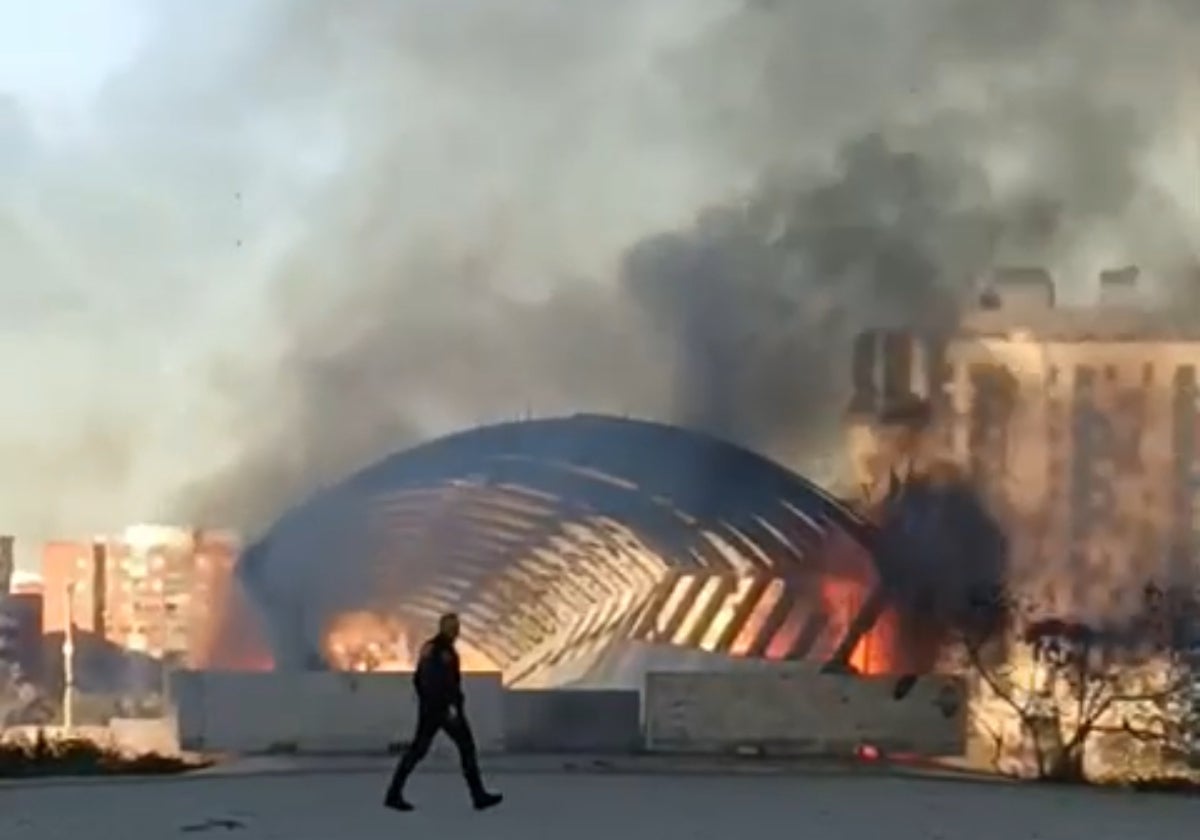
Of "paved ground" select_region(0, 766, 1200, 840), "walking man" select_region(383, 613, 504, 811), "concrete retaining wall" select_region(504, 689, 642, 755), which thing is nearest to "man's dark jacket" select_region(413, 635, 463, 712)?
"walking man" select_region(383, 613, 504, 811)

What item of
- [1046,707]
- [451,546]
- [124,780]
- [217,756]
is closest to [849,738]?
[1046,707]

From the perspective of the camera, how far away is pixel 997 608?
3434 centimetres

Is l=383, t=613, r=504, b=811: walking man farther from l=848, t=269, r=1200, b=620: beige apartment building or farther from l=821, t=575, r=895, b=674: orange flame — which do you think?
l=848, t=269, r=1200, b=620: beige apartment building

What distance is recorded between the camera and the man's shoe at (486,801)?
16.1 metres

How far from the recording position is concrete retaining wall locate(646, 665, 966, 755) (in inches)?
1034

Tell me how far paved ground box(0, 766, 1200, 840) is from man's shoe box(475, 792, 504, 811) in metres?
0.10

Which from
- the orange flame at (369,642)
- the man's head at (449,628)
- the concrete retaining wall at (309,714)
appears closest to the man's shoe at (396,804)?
the man's head at (449,628)

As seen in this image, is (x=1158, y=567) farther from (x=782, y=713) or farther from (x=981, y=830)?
(x=981, y=830)

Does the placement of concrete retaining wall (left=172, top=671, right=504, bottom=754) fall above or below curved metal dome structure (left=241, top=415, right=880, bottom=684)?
below

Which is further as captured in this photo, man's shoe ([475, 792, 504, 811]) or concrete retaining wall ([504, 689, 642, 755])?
concrete retaining wall ([504, 689, 642, 755])

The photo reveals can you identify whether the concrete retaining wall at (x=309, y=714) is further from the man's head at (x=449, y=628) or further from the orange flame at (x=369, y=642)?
the orange flame at (x=369, y=642)

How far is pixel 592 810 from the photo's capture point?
16.2 m

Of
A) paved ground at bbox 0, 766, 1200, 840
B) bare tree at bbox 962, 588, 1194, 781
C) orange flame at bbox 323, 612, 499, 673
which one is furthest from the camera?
orange flame at bbox 323, 612, 499, 673

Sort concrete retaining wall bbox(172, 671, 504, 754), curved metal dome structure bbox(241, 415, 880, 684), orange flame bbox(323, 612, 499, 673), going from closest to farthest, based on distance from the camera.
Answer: concrete retaining wall bbox(172, 671, 504, 754) < orange flame bbox(323, 612, 499, 673) < curved metal dome structure bbox(241, 415, 880, 684)
